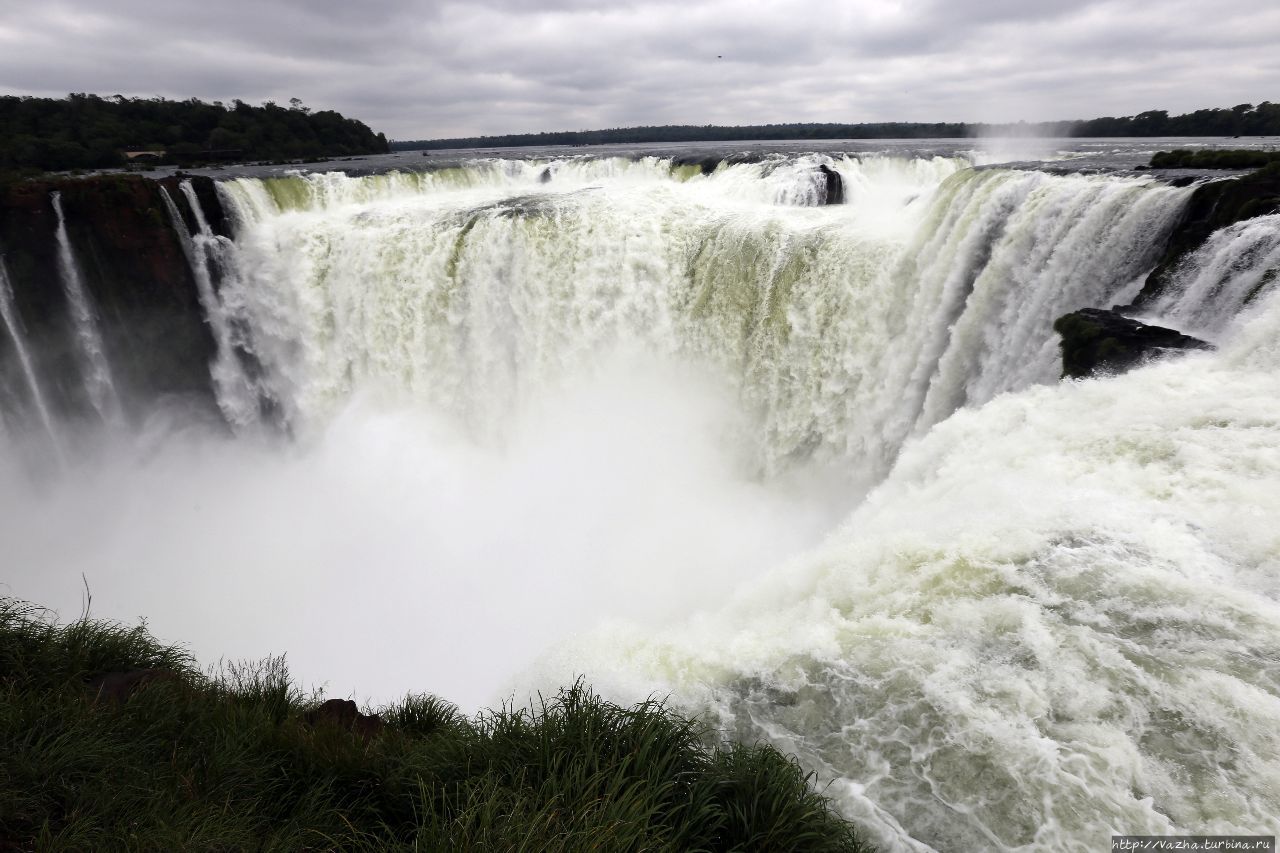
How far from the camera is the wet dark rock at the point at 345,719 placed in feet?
14.2

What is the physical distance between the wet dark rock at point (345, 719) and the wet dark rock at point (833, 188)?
18.1m

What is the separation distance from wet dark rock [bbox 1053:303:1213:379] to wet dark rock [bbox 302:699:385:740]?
7.90 meters

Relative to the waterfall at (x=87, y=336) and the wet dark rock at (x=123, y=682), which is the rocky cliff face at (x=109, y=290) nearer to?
the waterfall at (x=87, y=336)

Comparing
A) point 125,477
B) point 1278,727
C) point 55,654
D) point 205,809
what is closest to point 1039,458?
point 1278,727

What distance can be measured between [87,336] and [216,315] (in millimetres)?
2905

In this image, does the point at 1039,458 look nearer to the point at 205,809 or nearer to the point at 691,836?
the point at 691,836

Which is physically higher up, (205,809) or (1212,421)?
(1212,421)

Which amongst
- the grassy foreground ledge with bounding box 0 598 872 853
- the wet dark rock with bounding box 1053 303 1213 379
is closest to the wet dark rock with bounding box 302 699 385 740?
the grassy foreground ledge with bounding box 0 598 872 853

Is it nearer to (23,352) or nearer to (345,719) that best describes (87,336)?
(23,352)

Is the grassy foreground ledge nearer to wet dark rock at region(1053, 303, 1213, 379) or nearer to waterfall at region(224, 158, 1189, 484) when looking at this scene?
wet dark rock at region(1053, 303, 1213, 379)

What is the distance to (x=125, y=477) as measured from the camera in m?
17.0

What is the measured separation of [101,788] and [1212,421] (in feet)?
27.4

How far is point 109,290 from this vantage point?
16203 mm

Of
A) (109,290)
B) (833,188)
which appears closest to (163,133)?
(109,290)
